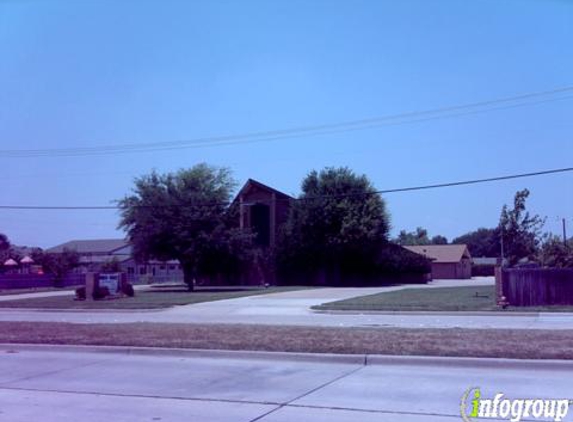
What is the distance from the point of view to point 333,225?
201 feet

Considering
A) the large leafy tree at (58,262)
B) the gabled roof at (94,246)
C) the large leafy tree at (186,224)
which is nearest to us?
the large leafy tree at (186,224)

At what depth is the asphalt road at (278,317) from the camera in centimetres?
2105

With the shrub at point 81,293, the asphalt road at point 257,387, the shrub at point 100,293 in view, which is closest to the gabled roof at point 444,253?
the shrub at point 100,293

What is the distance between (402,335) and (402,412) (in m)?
6.70

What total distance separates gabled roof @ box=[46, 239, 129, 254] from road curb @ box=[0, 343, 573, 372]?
8957 centimetres

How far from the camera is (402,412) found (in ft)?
26.9

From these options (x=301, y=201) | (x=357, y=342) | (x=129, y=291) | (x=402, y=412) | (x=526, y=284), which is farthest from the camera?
(x=301, y=201)

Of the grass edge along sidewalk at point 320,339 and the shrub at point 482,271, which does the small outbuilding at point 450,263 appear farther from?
the grass edge along sidewalk at point 320,339

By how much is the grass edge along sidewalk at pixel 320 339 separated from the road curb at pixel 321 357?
328 mm

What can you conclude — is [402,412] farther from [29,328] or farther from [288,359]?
[29,328]

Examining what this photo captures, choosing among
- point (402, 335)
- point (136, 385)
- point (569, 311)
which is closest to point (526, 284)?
point (569, 311)

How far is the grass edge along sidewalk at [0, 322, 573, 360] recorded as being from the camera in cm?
1200

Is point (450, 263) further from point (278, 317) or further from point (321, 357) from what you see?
point (321, 357)

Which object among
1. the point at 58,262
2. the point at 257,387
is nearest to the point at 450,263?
the point at 58,262
